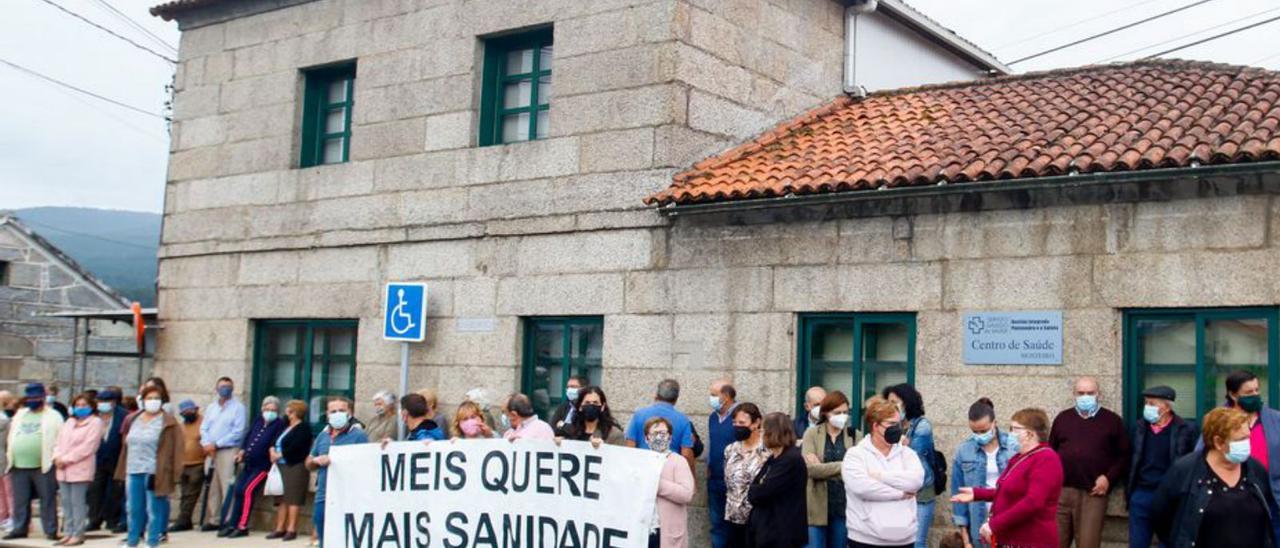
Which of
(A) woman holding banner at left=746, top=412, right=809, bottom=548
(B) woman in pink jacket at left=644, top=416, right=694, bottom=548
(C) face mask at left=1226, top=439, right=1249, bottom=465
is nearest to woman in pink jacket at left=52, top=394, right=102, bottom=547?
(B) woman in pink jacket at left=644, top=416, right=694, bottom=548

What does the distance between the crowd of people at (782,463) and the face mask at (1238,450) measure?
0.01 meters

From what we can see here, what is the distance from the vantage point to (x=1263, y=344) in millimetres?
9852

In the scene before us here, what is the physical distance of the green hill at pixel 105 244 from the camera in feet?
358

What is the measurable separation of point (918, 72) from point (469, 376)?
713cm

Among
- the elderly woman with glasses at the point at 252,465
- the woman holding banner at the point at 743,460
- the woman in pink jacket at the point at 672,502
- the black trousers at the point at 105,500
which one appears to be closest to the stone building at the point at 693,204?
the elderly woman with glasses at the point at 252,465

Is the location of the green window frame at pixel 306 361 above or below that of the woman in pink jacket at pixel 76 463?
above

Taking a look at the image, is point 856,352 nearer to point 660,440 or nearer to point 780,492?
point 660,440

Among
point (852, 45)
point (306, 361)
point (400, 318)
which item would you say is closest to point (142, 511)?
point (306, 361)

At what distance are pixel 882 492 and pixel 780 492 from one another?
2.31 ft

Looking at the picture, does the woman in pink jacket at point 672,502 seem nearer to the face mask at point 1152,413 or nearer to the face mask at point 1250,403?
the face mask at point 1152,413

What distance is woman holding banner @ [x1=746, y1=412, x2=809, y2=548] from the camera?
29.4 feet

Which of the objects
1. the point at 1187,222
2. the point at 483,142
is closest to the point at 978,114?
the point at 1187,222

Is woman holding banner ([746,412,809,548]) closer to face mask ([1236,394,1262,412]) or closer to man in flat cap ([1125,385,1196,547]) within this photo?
man in flat cap ([1125,385,1196,547])

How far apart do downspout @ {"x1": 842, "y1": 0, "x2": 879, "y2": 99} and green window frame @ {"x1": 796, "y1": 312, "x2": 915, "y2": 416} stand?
422 centimetres
